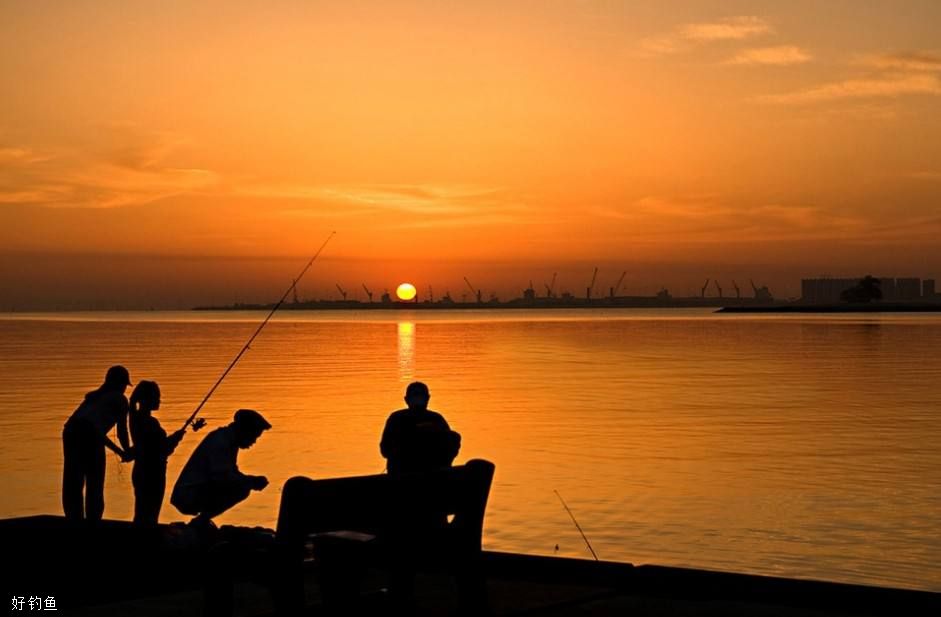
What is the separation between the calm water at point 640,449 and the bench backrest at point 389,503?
26.8 feet

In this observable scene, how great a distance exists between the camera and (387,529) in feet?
26.2

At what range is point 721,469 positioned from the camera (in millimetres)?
24547

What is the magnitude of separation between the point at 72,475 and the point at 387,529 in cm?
556

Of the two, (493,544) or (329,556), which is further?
(493,544)

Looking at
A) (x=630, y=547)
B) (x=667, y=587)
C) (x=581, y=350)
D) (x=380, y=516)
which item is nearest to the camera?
(x=380, y=516)

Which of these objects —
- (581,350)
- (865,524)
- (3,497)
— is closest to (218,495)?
(865,524)

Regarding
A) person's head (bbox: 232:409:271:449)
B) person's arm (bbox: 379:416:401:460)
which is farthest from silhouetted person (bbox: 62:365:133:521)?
person's head (bbox: 232:409:271:449)

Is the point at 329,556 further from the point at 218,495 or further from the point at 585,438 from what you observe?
the point at 585,438

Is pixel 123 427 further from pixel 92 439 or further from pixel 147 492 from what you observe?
pixel 147 492

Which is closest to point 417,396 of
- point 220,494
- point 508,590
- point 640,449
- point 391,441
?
point 391,441

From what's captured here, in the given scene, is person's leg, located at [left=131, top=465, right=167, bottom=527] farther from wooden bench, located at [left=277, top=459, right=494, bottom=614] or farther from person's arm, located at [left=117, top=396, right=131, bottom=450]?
wooden bench, located at [left=277, top=459, right=494, bottom=614]

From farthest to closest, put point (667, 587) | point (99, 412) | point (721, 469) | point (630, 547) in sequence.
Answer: point (721, 469) < point (630, 547) < point (99, 412) < point (667, 587)

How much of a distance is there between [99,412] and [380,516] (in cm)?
533

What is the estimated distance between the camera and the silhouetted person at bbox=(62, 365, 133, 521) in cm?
1220
